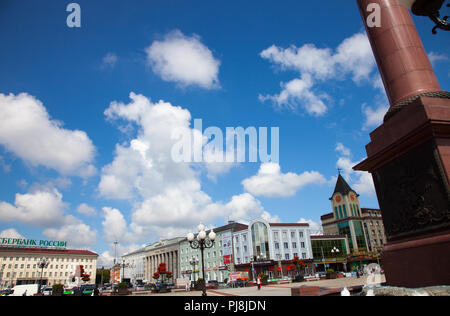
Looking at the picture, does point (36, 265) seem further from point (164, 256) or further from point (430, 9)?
point (430, 9)

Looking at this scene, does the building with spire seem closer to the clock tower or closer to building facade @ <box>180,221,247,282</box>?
the clock tower

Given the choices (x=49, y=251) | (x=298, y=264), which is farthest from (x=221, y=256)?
(x=49, y=251)

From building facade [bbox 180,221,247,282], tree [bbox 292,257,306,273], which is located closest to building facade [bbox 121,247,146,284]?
building facade [bbox 180,221,247,282]

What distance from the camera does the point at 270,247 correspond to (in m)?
55.0

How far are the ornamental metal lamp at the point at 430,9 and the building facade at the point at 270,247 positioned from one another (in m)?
50.9

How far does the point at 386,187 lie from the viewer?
291 inches

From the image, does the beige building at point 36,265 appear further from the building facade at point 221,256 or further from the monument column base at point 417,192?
the monument column base at point 417,192

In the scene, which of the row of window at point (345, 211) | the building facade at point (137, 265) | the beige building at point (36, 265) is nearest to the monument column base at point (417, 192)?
the row of window at point (345, 211)

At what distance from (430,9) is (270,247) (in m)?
54.3

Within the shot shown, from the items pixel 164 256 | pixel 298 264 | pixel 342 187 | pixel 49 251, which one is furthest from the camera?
pixel 49 251

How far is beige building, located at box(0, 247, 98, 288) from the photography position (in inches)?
3211
